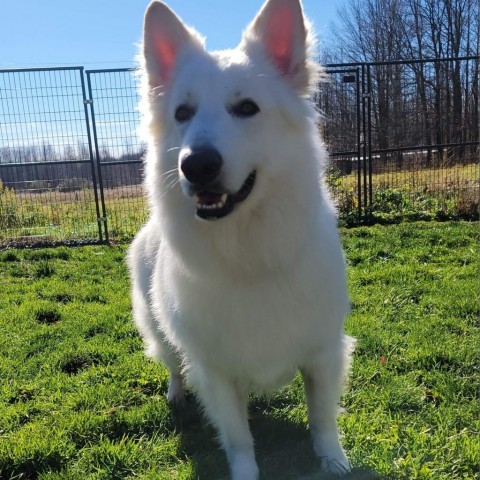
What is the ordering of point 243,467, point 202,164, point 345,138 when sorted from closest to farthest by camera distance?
point 202,164 → point 243,467 → point 345,138

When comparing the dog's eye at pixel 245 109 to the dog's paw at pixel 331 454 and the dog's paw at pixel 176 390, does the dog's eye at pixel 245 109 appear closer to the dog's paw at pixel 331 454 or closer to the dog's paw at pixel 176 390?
the dog's paw at pixel 331 454

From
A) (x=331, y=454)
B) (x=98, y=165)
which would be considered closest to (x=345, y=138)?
(x=98, y=165)

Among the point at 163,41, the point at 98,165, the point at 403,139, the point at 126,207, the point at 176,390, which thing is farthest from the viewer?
the point at 403,139

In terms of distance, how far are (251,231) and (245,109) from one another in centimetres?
60

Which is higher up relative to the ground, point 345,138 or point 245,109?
point 345,138

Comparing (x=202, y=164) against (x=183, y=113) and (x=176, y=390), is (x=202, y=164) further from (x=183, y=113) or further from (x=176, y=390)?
(x=176, y=390)

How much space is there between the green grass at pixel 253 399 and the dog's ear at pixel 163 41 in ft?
7.06

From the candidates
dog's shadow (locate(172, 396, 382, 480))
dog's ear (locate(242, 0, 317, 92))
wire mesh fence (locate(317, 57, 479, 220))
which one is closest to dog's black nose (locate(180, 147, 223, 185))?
dog's ear (locate(242, 0, 317, 92))

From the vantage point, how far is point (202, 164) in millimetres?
2039

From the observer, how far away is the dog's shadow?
2.56m

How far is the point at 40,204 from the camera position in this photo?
9422 mm

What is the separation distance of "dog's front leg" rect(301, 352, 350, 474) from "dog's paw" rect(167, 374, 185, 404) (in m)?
1.09

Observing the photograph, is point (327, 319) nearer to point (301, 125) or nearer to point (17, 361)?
point (301, 125)

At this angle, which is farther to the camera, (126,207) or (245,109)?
(126,207)
